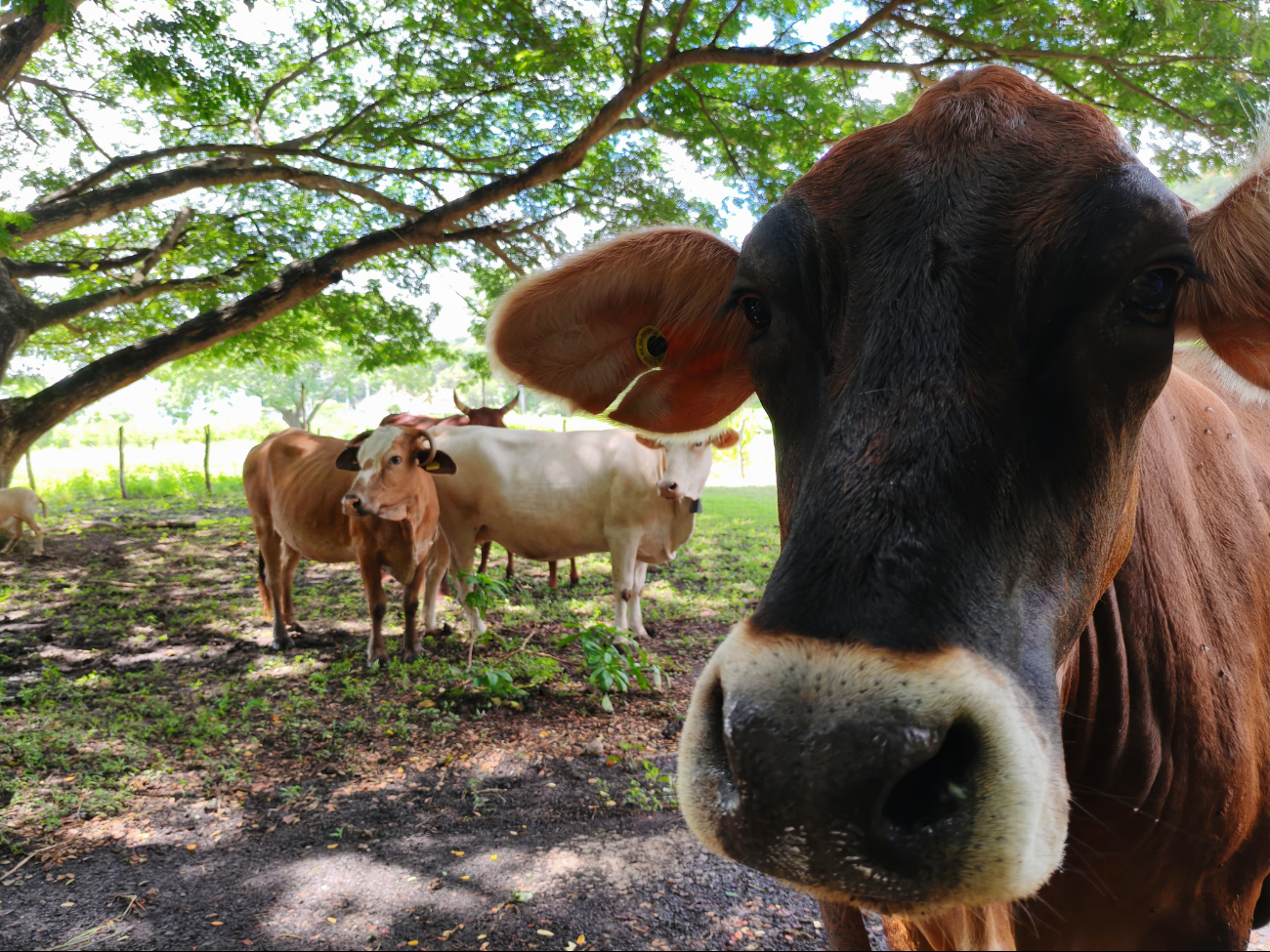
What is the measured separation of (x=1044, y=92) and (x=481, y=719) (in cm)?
490

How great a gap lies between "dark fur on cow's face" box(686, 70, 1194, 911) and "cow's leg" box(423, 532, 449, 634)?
651cm

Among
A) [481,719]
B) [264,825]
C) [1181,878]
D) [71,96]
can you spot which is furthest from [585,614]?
[71,96]

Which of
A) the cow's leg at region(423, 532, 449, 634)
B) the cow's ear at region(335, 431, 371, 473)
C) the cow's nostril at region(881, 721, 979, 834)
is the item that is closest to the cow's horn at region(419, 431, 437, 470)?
the cow's ear at region(335, 431, 371, 473)

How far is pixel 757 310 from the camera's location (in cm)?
165

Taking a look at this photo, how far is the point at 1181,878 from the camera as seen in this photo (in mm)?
1772

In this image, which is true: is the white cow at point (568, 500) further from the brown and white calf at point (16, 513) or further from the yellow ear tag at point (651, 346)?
the brown and white calf at point (16, 513)

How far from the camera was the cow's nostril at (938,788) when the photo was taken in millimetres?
935

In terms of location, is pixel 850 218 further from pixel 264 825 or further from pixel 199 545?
pixel 199 545

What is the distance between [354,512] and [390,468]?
48 cm

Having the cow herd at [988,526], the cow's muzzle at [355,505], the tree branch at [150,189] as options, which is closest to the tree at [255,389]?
the tree branch at [150,189]

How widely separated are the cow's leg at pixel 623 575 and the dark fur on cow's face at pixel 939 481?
5.85 metres

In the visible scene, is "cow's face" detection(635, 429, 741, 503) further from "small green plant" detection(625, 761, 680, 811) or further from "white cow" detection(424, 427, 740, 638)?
"small green plant" detection(625, 761, 680, 811)

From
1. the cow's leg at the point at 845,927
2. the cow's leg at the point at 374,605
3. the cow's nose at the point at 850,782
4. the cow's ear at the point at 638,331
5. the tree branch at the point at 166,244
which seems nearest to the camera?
the cow's nose at the point at 850,782

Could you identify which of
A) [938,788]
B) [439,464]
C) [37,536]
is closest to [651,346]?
[938,788]
